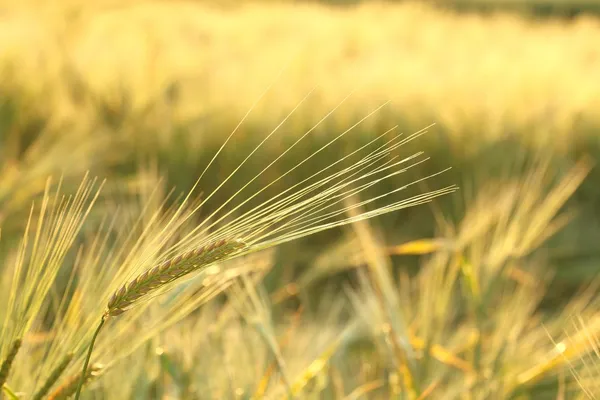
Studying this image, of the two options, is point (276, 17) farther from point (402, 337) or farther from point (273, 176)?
point (402, 337)

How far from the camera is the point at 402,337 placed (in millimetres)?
612

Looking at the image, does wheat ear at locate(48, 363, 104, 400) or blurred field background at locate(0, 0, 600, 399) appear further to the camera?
blurred field background at locate(0, 0, 600, 399)

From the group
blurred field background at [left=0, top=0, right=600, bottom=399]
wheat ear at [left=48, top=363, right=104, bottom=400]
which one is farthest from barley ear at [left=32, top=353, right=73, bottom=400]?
blurred field background at [left=0, top=0, right=600, bottom=399]

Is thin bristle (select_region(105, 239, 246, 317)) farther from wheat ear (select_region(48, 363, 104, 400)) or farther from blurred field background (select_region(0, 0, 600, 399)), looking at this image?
blurred field background (select_region(0, 0, 600, 399))

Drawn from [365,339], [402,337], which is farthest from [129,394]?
[365,339]

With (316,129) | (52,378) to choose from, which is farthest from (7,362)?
(316,129)

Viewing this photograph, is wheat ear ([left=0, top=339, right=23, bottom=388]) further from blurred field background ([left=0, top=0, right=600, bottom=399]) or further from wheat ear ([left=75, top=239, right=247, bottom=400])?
blurred field background ([left=0, top=0, right=600, bottom=399])

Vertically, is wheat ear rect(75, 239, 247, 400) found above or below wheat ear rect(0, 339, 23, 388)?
above

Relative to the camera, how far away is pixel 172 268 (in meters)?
0.33

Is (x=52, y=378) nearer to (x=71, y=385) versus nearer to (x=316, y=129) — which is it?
(x=71, y=385)

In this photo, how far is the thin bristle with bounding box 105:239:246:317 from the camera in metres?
0.33

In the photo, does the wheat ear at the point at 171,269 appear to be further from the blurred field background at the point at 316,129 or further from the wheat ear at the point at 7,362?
the blurred field background at the point at 316,129

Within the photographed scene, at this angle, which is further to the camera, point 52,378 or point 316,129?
point 316,129

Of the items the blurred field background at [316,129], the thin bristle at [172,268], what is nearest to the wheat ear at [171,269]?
the thin bristle at [172,268]
